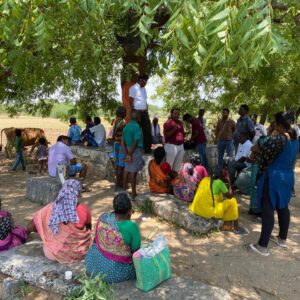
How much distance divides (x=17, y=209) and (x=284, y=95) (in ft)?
37.1

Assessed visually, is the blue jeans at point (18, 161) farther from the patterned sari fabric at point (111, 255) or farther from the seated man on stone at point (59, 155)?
the patterned sari fabric at point (111, 255)

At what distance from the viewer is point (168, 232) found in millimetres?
5516

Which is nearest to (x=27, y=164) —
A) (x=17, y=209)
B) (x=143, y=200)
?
(x=17, y=209)

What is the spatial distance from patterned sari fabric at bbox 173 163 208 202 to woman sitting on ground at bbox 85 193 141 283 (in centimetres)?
262

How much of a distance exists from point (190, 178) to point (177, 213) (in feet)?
2.15

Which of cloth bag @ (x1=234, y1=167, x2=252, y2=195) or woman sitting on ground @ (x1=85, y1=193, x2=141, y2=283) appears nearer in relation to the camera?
woman sitting on ground @ (x1=85, y1=193, x2=141, y2=283)

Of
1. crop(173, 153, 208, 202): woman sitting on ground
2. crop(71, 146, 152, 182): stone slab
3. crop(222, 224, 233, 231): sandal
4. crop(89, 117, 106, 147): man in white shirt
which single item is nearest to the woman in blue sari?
crop(222, 224, 233, 231): sandal

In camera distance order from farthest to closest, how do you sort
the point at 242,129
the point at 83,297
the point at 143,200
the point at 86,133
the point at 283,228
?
the point at 86,133 → the point at 242,129 → the point at 143,200 → the point at 283,228 → the point at 83,297

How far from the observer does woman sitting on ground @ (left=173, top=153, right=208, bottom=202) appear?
6027 mm

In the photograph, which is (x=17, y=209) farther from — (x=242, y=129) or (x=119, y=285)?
(x=242, y=129)

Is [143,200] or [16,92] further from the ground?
[16,92]

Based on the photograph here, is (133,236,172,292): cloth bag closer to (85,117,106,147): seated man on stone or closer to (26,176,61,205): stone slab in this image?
(26,176,61,205): stone slab

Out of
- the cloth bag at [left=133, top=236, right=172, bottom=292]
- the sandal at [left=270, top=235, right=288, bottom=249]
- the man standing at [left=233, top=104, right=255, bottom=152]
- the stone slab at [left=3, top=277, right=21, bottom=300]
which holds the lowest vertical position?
the stone slab at [left=3, top=277, right=21, bottom=300]

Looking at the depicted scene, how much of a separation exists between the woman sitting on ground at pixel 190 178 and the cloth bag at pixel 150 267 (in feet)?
8.51
